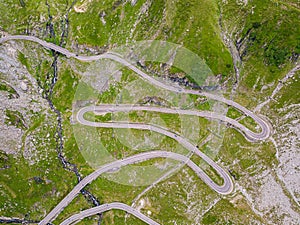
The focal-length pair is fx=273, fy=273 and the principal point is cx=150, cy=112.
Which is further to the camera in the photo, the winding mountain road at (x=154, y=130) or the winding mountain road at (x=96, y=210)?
the winding mountain road at (x=96, y=210)

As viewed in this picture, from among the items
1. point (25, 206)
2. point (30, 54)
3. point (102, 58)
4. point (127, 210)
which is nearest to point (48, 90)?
point (30, 54)

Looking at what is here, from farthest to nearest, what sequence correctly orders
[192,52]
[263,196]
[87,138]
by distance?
1. [87,138]
2. [192,52]
3. [263,196]

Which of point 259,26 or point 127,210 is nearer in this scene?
point 259,26

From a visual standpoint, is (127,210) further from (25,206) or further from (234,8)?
(234,8)

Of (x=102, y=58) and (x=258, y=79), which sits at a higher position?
(x=102, y=58)

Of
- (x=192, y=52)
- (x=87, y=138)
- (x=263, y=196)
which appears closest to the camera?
(x=263, y=196)

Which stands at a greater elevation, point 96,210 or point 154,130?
point 154,130

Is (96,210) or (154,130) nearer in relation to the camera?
(154,130)

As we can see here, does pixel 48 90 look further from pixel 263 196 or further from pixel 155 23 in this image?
pixel 263 196

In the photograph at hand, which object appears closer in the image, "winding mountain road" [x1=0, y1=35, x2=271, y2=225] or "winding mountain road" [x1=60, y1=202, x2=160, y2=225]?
"winding mountain road" [x1=0, y1=35, x2=271, y2=225]

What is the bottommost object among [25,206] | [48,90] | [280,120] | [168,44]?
[280,120]
